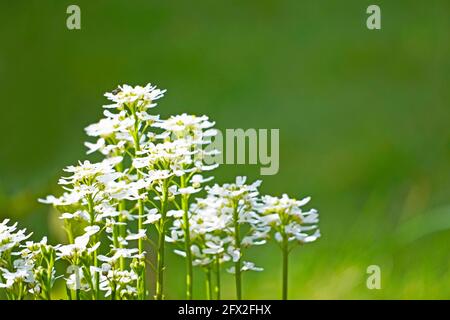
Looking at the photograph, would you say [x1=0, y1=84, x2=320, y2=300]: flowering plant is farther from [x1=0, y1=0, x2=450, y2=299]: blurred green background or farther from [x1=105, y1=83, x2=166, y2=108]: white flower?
[x1=0, y1=0, x2=450, y2=299]: blurred green background

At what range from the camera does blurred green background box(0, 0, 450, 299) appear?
1.13 meters

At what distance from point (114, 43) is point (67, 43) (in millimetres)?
99

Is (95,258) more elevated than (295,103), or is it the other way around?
(295,103)

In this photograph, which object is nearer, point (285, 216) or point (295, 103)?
point (285, 216)

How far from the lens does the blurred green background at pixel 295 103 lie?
3.72 ft

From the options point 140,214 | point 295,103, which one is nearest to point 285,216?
point 140,214

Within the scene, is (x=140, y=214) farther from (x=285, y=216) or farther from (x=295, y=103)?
(x=295, y=103)

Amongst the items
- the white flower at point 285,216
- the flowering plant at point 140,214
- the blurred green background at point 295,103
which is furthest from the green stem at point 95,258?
the blurred green background at point 295,103

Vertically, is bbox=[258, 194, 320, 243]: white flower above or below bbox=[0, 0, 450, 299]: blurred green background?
below

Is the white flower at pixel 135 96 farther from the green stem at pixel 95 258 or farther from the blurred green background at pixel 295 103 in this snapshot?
the blurred green background at pixel 295 103

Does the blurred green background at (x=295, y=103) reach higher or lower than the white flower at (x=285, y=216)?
higher

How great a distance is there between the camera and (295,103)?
1.50 metres

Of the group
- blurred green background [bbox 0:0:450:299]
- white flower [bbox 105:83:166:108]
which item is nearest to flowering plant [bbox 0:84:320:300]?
white flower [bbox 105:83:166:108]
